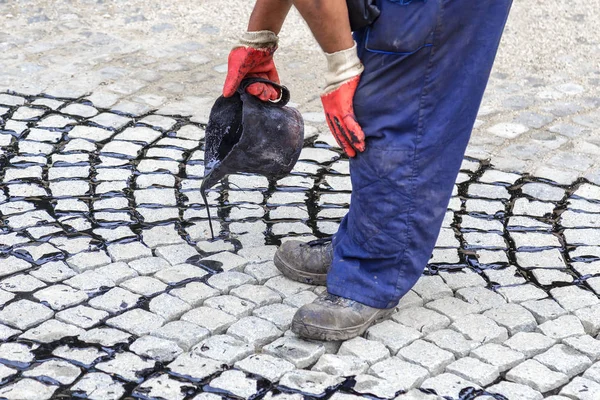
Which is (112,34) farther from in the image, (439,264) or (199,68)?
(439,264)

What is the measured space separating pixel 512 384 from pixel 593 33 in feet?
13.6

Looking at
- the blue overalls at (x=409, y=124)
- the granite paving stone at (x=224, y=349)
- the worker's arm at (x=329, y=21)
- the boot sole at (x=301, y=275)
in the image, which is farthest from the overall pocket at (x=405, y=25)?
the granite paving stone at (x=224, y=349)

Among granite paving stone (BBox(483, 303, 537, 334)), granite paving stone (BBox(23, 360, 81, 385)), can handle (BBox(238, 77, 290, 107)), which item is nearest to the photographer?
granite paving stone (BBox(23, 360, 81, 385))

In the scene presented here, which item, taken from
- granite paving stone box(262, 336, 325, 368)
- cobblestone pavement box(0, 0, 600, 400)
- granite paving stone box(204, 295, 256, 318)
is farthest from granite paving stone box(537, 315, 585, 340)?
granite paving stone box(204, 295, 256, 318)

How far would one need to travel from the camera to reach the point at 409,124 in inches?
124

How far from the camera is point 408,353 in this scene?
325 centimetres

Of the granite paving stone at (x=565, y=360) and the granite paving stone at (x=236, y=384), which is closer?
the granite paving stone at (x=236, y=384)

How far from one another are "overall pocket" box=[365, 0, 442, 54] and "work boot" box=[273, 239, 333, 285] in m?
0.99

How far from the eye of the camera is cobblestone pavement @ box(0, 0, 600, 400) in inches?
123

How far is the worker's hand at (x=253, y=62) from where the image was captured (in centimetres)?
346

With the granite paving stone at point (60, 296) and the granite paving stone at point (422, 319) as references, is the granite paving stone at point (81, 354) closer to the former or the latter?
the granite paving stone at point (60, 296)

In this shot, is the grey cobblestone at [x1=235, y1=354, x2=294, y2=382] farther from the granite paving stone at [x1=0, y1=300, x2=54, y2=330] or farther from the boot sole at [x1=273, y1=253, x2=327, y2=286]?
the granite paving stone at [x1=0, y1=300, x2=54, y2=330]

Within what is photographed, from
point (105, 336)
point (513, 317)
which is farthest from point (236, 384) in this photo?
point (513, 317)

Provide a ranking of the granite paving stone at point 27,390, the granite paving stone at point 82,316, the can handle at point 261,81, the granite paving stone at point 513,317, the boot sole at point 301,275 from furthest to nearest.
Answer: the boot sole at point 301,275, the can handle at point 261,81, the granite paving stone at point 513,317, the granite paving stone at point 82,316, the granite paving stone at point 27,390
